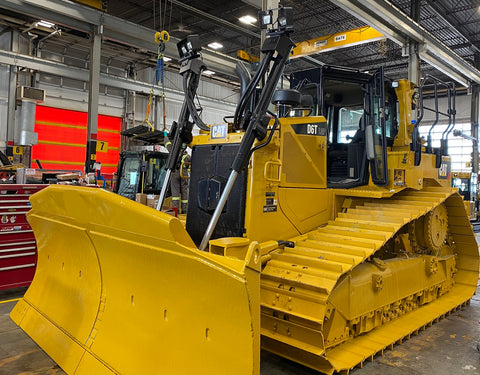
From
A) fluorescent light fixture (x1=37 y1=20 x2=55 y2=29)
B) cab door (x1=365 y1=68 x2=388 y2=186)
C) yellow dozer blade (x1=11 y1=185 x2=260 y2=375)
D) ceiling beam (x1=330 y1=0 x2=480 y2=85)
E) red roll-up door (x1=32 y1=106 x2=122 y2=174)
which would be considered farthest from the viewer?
red roll-up door (x1=32 y1=106 x2=122 y2=174)

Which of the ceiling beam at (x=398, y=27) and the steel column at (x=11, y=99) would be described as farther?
the steel column at (x=11, y=99)

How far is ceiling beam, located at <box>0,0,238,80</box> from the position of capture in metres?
9.12

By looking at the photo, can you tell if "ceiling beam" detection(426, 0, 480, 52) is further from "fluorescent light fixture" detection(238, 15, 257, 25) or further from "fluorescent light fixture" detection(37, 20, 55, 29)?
"fluorescent light fixture" detection(37, 20, 55, 29)

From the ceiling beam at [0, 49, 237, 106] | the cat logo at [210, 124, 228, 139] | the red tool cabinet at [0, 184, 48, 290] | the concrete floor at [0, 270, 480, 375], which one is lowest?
the concrete floor at [0, 270, 480, 375]

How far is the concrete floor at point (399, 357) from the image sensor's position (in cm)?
348

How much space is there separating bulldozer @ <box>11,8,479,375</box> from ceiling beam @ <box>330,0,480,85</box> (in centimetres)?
499

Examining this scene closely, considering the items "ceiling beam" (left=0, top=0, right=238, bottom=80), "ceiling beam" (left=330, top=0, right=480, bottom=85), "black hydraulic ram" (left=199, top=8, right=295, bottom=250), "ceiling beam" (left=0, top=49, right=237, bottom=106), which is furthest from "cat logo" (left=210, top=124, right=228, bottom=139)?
"ceiling beam" (left=0, top=49, right=237, bottom=106)

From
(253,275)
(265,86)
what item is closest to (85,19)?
(265,86)

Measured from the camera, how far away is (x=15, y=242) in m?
5.48

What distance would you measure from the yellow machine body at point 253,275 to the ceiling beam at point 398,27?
5.07 metres

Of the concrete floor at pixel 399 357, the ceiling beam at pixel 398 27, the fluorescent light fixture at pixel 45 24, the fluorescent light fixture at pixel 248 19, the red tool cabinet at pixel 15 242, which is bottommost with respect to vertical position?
the concrete floor at pixel 399 357

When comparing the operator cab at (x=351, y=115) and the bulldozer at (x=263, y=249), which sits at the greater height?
the operator cab at (x=351, y=115)

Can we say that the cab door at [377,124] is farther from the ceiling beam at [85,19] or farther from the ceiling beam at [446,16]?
the ceiling beam at [446,16]

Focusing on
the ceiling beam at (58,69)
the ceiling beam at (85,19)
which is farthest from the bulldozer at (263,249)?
the ceiling beam at (58,69)
